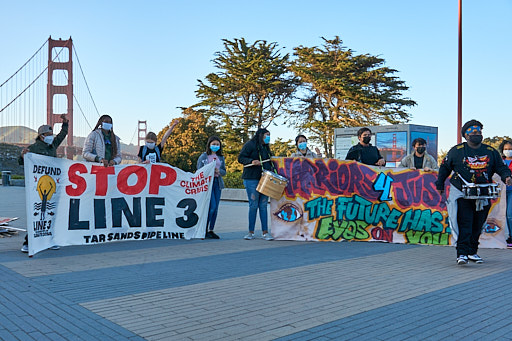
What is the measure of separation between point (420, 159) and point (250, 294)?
5.15 m

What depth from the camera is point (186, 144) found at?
38094mm

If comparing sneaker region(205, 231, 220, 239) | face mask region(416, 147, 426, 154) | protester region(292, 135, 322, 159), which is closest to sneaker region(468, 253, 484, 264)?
face mask region(416, 147, 426, 154)

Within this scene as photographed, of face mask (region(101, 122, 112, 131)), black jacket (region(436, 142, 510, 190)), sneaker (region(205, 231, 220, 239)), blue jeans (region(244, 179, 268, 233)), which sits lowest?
sneaker (region(205, 231, 220, 239))

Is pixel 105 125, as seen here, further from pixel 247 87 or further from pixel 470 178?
pixel 247 87

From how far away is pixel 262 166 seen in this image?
862cm

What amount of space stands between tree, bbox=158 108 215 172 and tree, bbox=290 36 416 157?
9418mm

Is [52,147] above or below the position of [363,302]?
above

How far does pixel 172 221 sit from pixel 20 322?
186 inches

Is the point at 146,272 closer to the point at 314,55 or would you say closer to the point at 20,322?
the point at 20,322

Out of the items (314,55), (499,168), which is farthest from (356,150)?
(314,55)

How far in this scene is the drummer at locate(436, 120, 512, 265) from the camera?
6301 mm

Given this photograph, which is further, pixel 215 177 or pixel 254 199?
pixel 215 177

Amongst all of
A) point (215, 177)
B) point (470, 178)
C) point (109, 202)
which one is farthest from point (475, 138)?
point (109, 202)

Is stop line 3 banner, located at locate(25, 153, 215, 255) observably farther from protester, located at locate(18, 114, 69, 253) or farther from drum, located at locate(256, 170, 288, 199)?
drum, located at locate(256, 170, 288, 199)
